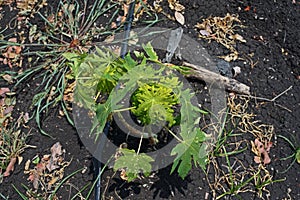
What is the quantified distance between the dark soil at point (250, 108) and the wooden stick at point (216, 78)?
0.04 meters

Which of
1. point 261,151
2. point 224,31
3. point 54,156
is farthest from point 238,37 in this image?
point 54,156

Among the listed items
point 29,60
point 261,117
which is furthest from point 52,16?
point 261,117

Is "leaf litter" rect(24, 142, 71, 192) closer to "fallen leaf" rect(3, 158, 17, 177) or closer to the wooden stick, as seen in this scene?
"fallen leaf" rect(3, 158, 17, 177)

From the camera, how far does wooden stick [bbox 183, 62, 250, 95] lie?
181 centimetres

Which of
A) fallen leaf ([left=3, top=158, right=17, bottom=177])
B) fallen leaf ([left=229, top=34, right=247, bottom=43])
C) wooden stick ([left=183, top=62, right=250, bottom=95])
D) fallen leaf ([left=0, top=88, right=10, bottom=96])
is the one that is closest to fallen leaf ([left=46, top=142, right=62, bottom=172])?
fallen leaf ([left=3, top=158, right=17, bottom=177])

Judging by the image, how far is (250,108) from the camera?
1.83 metres

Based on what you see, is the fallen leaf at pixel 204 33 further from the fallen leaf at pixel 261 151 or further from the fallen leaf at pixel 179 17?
the fallen leaf at pixel 261 151

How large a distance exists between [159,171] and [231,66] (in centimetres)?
54

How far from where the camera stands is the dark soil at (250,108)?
1676mm

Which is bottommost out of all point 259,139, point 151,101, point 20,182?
point 20,182

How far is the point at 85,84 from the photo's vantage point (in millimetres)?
1519

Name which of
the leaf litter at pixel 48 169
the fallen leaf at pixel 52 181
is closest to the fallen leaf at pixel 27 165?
the leaf litter at pixel 48 169

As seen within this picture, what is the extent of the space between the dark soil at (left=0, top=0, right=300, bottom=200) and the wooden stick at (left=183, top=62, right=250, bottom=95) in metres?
0.04

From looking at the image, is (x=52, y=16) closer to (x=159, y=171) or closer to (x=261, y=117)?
(x=159, y=171)
